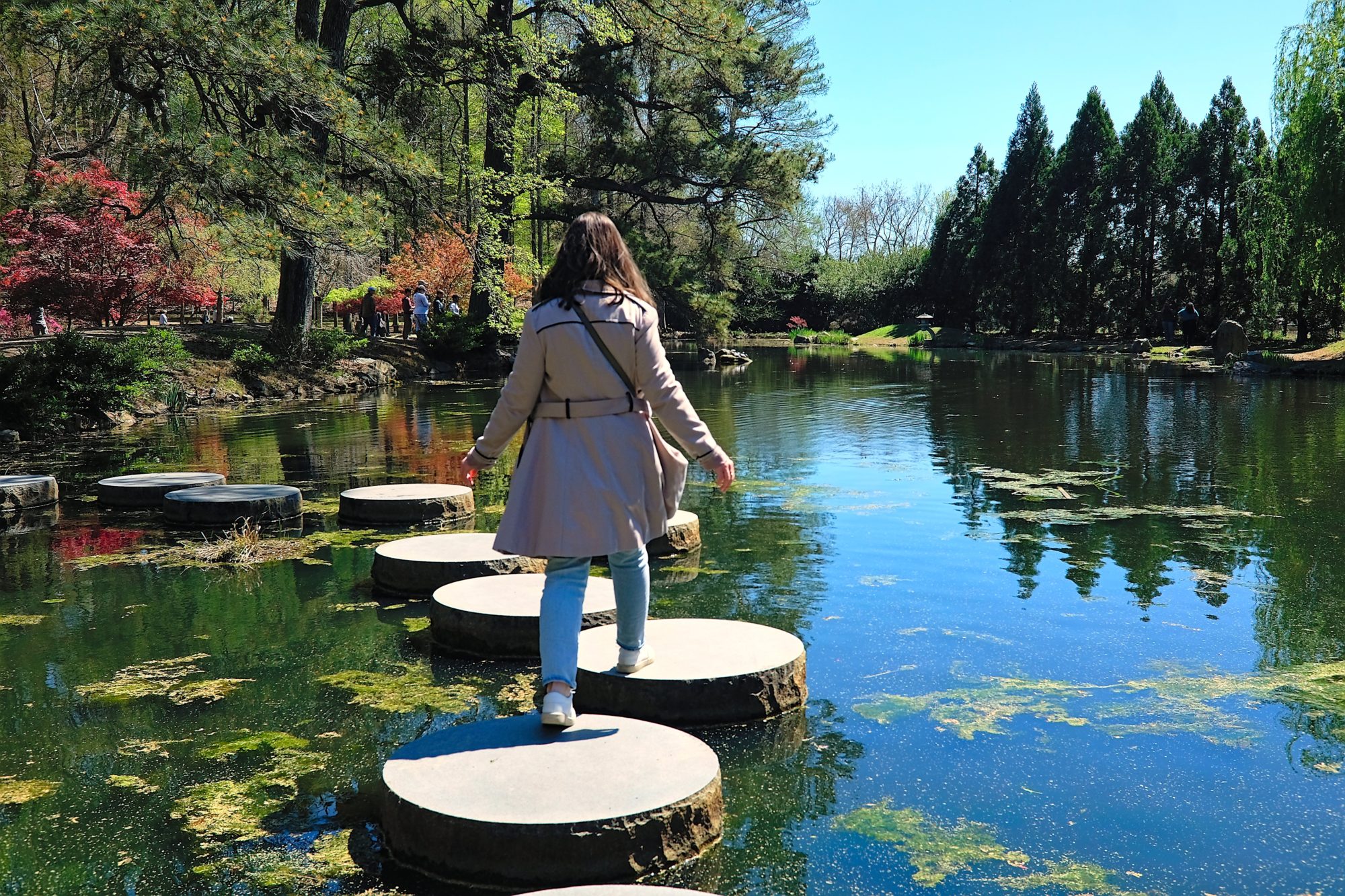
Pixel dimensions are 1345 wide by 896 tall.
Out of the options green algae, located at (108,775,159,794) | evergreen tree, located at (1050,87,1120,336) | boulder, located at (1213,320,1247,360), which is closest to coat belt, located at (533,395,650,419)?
green algae, located at (108,775,159,794)

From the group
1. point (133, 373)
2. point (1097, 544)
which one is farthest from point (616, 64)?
point (1097, 544)

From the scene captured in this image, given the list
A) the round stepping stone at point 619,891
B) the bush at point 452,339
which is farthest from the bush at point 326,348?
the round stepping stone at point 619,891

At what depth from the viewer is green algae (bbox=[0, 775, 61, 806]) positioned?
3.20m

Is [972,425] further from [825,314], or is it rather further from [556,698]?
[825,314]

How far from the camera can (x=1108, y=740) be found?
3.63m

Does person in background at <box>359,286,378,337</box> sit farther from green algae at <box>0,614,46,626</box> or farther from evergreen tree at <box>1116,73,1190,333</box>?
evergreen tree at <box>1116,73,1190,333</box>

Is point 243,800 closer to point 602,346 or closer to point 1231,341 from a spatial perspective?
point 602,346

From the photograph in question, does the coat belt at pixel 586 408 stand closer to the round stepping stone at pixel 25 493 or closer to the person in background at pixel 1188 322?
the round stepping stone at pixel 25 493

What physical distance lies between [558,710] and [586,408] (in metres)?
0.93

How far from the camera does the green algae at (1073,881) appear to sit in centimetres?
264

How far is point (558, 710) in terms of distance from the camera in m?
3.21

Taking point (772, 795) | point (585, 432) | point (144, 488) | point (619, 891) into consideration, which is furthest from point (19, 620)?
point (619, 891)

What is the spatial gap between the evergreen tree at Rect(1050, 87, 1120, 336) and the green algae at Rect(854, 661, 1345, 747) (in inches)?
1588

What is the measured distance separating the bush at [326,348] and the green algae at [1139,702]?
18573 mm
